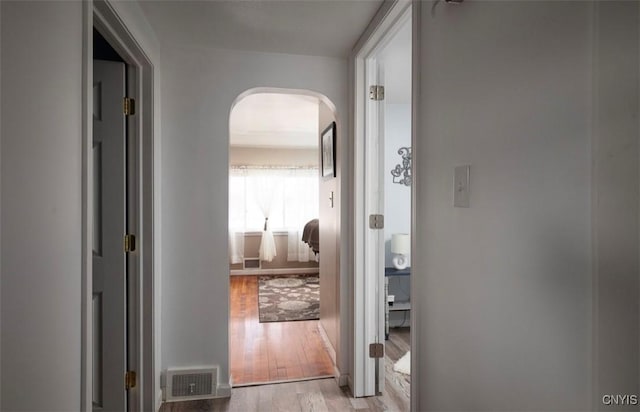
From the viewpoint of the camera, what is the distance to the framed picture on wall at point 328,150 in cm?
273

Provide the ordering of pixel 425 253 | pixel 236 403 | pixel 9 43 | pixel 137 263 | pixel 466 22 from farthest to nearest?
pixel 236 403
pixel 137 263
pixel 425 253
pixel 466 22
pixel 9 43

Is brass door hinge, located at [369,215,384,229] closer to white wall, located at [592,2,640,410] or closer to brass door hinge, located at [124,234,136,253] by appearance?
brass door hinge, located at [124,234,136,253]

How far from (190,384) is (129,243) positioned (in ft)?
3.28

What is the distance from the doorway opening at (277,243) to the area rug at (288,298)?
1cm

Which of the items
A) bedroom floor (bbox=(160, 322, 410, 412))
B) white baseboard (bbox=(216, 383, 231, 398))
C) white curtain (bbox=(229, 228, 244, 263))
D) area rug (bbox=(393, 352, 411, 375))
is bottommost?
bedroom floor (bbox=(160, 322, 410, 412))

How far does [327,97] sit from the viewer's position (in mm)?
2498

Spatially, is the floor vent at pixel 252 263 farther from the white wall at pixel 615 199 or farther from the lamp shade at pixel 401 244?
the white wall at pixel 615 199

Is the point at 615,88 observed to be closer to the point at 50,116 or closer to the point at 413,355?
the point at 413,355

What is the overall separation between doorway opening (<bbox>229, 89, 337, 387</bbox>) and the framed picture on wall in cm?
14

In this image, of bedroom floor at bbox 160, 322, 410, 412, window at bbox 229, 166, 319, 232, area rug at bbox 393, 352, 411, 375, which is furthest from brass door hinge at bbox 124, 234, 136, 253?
window at bbox 229, 166, 319, 232

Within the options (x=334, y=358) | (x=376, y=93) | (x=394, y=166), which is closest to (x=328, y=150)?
(x=376, y=93)

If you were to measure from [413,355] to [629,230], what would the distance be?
1027 mm

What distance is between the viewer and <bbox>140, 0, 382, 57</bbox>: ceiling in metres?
1.83

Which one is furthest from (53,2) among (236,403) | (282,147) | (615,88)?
(282,147)
